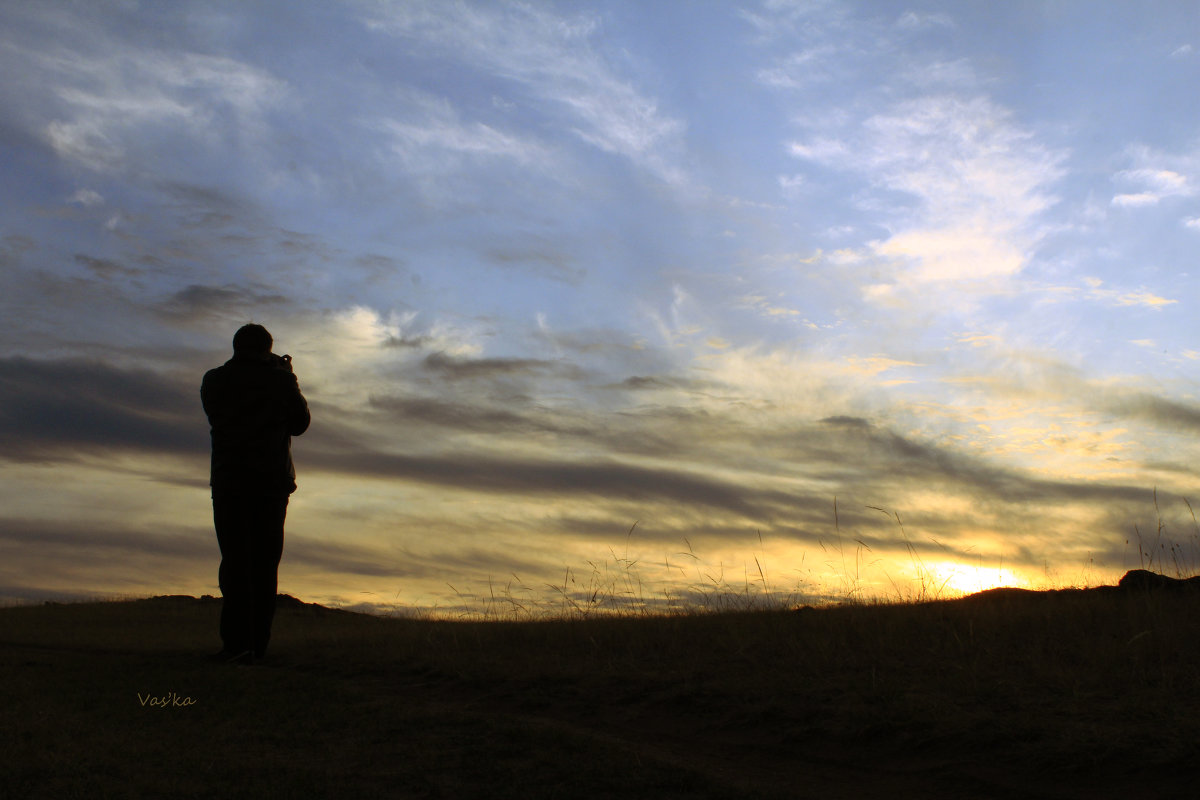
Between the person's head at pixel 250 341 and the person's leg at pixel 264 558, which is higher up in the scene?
the person's head at pixel 250 341

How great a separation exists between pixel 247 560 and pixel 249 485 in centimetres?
60

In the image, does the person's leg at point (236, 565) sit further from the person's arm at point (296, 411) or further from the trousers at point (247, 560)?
the person's arm at point (296, 411)

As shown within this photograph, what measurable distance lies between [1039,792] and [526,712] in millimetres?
2721

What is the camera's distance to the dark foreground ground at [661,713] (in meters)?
3.69

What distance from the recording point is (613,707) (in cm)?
514

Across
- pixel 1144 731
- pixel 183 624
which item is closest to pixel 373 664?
pixel 1144 731

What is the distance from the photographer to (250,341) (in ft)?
24.0

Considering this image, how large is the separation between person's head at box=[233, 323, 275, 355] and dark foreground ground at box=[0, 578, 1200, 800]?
2.49 m

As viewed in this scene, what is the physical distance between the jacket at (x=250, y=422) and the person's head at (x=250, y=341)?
0.06 metres

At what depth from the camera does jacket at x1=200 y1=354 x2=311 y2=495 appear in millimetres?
7066
